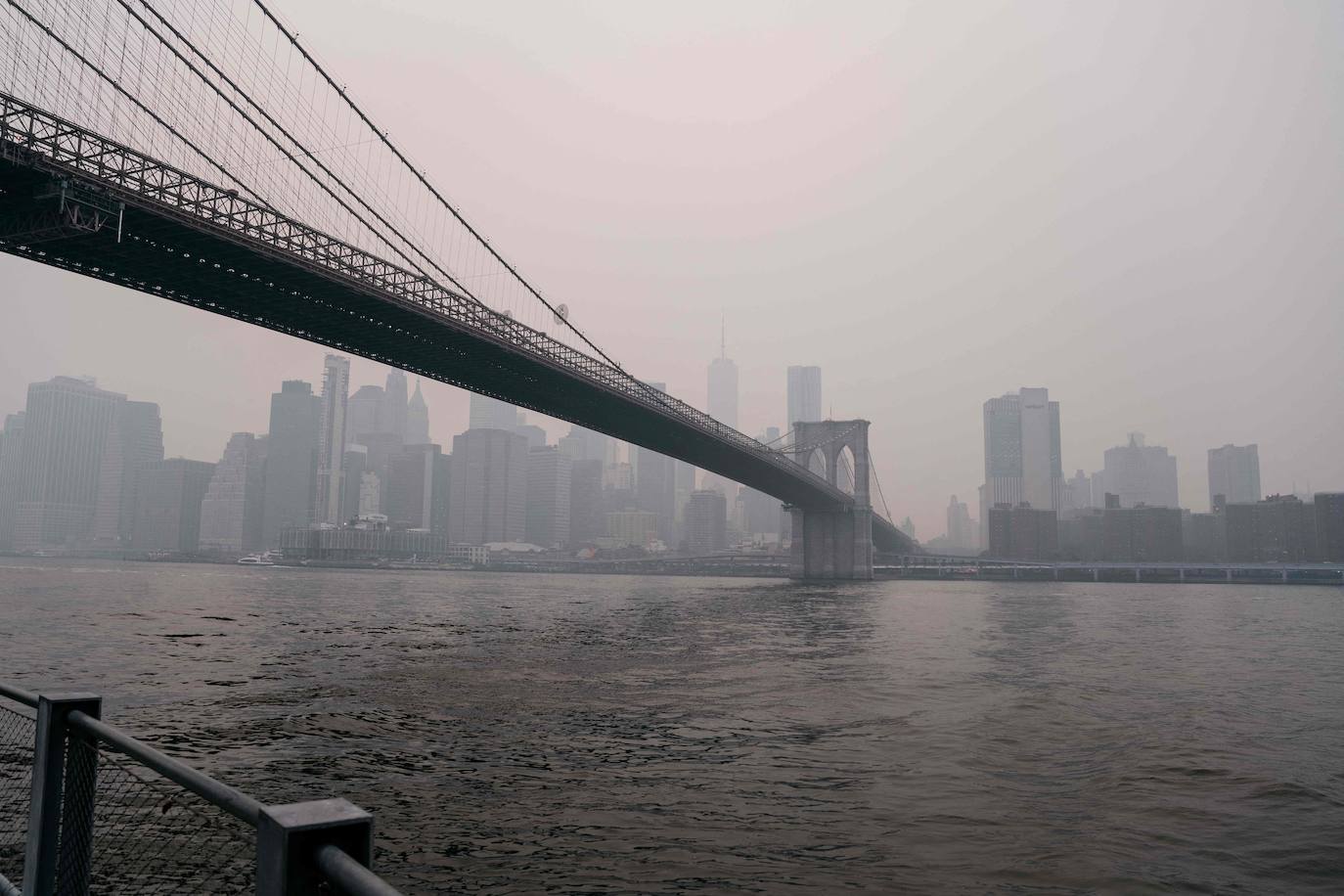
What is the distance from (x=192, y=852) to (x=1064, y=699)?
14682 mm

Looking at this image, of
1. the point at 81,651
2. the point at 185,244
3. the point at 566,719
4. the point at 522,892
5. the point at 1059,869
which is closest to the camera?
the point at 522,892

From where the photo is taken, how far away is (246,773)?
9.91m

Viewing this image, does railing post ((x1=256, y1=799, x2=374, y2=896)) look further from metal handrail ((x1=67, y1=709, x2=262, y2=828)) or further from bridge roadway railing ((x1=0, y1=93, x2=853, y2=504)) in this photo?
bridge roadway railing ((x1=0, y1=93, x2=853, y2=504))

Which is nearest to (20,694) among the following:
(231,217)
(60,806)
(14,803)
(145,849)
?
(60,806)

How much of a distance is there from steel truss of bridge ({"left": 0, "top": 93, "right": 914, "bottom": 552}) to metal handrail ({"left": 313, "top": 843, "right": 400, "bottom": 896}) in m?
27.9

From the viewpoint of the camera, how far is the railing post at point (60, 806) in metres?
3.22

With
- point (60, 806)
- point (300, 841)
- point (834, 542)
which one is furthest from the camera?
point (834, 542)

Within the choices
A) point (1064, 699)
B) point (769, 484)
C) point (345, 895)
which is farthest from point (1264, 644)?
point (769, 484)

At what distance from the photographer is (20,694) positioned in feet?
12.2

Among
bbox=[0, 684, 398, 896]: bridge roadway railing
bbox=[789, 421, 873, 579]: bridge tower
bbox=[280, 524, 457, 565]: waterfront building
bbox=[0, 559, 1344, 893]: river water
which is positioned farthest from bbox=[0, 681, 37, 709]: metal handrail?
bbox=[280, 524, 457, 565]: waterfront building

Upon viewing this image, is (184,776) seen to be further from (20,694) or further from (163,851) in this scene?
(163,851)

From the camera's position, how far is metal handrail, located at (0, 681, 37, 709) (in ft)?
11.6

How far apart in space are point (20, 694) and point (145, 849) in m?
4.81

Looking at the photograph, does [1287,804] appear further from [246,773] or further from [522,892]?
[246,773]
